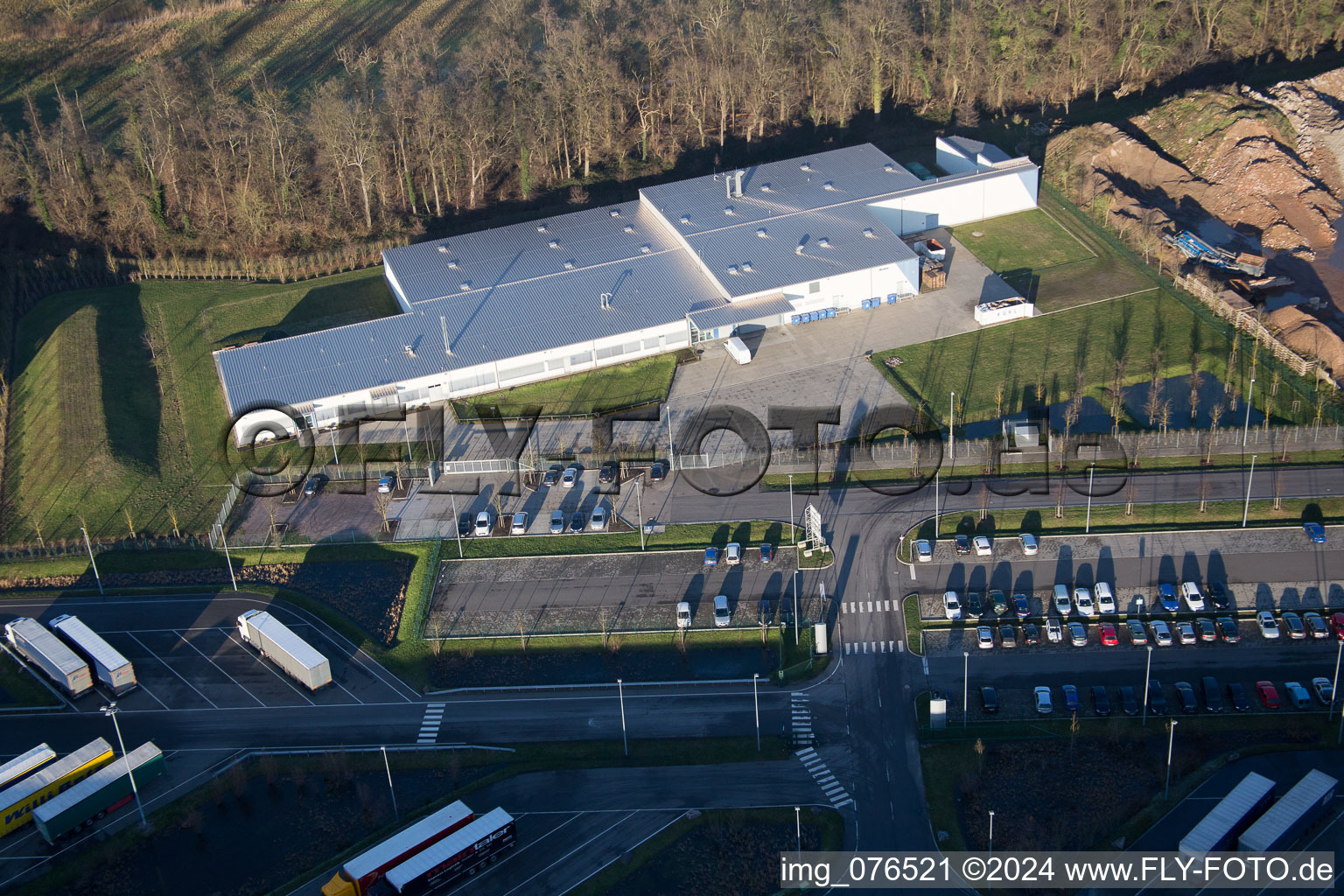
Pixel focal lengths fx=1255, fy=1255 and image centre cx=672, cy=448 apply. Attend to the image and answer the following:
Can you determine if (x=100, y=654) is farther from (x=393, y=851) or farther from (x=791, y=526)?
(x=791, y=526)

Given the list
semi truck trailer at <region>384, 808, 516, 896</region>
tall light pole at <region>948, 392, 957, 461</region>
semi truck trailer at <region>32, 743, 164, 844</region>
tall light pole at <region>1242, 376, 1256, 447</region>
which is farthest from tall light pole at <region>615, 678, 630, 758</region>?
tall light pole at <region>1242, 376, 1256, 447</region>

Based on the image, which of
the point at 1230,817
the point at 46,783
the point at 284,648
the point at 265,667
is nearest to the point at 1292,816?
the point at 1230,817

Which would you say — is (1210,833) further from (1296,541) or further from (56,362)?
(56,362)

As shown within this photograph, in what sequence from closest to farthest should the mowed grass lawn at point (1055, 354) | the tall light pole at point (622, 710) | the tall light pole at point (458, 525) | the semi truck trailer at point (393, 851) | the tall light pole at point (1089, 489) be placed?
the semi truck trailer at point (393, 851)
the tall light pole at point (622, 710)
the tall light pole at point (1089, 489)
the tall light pole at point (458, 525)
the mowed grass lawn at point (1055, 354)

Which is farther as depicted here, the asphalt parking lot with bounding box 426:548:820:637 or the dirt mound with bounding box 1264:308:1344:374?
the dirt mound with bounding box 1264:308:1344:374

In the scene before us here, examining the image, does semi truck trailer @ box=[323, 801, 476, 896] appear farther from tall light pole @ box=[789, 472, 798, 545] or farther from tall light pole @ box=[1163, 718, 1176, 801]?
tall light pole @ box=[1163, 718, 1176, 801]

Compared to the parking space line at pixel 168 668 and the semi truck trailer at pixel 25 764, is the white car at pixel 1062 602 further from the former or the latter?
the semi truck trailer at pixel 25 764

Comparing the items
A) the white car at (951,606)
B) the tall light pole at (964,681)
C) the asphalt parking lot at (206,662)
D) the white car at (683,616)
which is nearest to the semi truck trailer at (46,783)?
the asphalt parking lot at (206,662)
